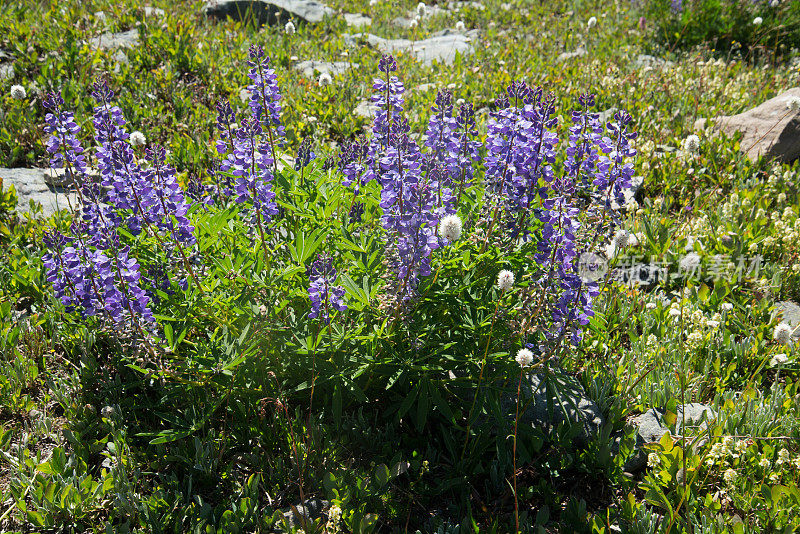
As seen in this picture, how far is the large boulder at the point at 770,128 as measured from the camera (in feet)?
19.4

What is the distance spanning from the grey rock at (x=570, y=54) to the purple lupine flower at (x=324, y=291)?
6697 mm

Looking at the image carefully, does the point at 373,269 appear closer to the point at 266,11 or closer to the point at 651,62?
the point at 651,62

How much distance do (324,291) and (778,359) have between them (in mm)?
2879

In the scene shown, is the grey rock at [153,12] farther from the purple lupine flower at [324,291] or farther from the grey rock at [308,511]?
the grey rock at [308,511]

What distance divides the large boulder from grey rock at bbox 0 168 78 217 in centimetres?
649

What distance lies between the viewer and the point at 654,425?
341 centimetres

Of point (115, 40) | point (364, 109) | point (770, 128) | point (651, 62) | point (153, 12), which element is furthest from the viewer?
point (651, 62)

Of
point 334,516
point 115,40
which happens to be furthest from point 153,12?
point 334,516

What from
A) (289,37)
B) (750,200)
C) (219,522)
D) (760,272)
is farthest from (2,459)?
(289,37)

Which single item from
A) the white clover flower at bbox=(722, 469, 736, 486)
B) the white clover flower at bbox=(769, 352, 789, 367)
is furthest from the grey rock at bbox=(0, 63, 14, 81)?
the white clover flower at bbox=(769, 352, 789, 367)

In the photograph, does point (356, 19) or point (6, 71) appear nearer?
point (6, 71)

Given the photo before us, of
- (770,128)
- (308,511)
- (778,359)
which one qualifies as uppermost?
(770,128)

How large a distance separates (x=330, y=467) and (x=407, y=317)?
3.10 feet

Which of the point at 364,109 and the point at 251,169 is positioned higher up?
the point at 251,169
